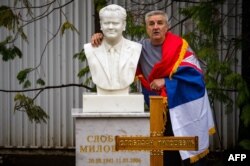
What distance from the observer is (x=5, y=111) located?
26.1 feet

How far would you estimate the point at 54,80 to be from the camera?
782 cm

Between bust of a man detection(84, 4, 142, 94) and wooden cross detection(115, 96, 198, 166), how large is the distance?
94 centimetres

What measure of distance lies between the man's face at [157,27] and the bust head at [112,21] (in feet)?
0.78

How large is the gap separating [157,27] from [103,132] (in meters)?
0.99

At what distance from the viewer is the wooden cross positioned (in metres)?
3.99

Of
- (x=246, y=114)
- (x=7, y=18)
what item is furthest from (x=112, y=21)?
(x=246, y=114)

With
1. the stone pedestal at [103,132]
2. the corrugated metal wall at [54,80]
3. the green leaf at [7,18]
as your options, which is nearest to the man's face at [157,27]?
the stone pedestal at [103,132]

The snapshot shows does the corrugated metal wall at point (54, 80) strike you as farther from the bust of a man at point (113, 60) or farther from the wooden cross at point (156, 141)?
the wooden cross at point (156, 141)

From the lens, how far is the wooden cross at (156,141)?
13.1 feet

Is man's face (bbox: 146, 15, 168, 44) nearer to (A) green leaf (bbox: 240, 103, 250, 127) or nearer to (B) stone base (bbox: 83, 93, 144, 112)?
(B) stone base (bbox: 83, 93, 144, 112)

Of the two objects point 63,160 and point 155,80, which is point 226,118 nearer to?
point 63,160

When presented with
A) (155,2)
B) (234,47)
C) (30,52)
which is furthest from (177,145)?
(30,52)

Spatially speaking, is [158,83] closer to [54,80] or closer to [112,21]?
[112,21]

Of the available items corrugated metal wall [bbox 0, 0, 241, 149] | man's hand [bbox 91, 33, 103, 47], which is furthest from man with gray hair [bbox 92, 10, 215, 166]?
corrugated metal wall [bbox 0, 0, 241, 149]
